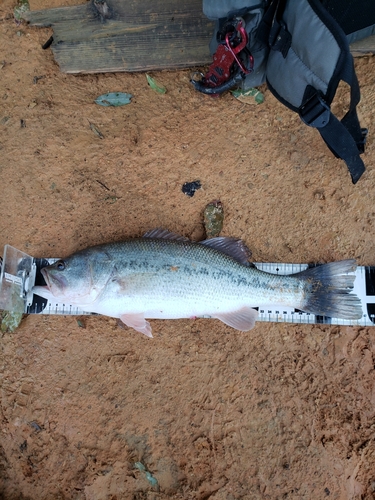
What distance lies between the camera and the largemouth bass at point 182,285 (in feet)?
11.8

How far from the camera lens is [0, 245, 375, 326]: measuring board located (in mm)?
→ 3805

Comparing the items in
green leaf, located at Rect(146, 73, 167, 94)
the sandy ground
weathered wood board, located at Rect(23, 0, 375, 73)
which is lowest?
the sandy ground

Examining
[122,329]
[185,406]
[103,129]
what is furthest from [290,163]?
[185,406]

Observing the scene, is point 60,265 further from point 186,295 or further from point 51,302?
point 186,295

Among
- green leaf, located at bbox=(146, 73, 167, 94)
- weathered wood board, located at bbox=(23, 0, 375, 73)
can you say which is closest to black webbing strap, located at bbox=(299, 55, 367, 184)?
weathered wood board, located at bbox=(23, 0, 375, 73)

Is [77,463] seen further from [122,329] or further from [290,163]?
[290,163]

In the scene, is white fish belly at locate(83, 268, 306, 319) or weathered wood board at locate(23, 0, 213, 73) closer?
white fish belly at locate(83, 268, 306, 319)

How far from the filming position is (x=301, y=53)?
127 inches

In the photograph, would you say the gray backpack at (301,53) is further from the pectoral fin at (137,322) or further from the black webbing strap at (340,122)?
the pectoral fin at (137,322)

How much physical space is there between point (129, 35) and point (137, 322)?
3254 millimetres

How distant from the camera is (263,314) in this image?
3.86 m

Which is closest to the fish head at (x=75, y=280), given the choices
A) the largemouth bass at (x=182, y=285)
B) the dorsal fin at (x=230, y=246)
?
the largemouth bass at (x=182, y=285)

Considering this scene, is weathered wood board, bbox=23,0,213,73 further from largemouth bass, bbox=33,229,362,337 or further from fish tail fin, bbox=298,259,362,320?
fish tail fin, bbox=298,259,362,320

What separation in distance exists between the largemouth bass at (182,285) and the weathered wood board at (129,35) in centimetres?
217
